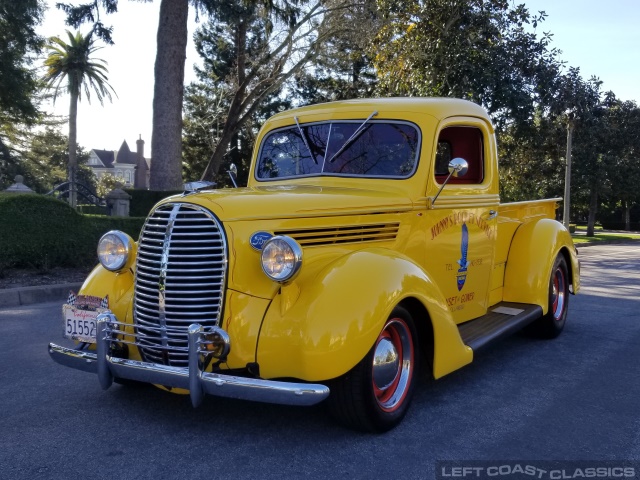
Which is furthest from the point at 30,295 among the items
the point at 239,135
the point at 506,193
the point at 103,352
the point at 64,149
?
the point at 64,149

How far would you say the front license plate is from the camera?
362 centimetres

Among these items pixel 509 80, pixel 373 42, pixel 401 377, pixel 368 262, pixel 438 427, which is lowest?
pixel 438 427

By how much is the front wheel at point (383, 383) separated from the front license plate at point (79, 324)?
1484 millimetres

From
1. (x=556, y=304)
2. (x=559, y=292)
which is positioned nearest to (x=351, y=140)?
(x=556, y=304)

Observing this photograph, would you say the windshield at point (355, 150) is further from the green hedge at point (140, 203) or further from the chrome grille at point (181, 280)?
the green hedge at point (140, 203)

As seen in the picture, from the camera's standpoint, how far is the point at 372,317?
3.30 m

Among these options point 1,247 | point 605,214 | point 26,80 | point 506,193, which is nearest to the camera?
point 1,247

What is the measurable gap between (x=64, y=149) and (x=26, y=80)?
30.4 metres

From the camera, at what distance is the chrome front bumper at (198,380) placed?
117 inches

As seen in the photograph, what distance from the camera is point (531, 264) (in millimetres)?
5672

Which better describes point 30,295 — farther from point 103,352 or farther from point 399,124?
point 399,124

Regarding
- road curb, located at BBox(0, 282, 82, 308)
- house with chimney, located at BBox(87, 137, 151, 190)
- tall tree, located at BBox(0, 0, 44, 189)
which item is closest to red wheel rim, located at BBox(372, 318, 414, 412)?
road curb, located at BBox(0, 282, 82, 308)

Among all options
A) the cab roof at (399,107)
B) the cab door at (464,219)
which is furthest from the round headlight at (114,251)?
the cab door at (464,219)

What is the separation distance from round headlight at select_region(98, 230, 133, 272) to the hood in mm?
578
